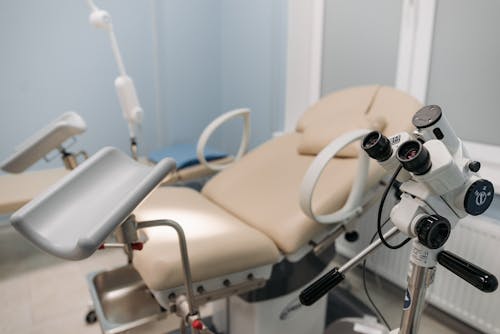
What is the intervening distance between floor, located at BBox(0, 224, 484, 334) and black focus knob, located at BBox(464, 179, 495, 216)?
119 centimetres

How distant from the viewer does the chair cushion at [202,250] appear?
111 centimetres

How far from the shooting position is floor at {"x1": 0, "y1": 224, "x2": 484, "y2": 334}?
5.83ft

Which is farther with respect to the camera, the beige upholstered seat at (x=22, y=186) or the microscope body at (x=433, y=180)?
the beige upholstered seat at (x=22, y=186)

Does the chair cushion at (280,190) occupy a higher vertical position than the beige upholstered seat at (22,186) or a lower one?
higher

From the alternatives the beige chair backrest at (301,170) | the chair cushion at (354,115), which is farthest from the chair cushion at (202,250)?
the chair cushion at (354,115)

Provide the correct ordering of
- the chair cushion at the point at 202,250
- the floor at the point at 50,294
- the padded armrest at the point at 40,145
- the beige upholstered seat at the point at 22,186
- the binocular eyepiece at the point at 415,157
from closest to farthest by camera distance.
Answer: the binocular eyepiece at the point at 415,157 < the chair cushion at the point at 202,250 < the padded armrest at the point at 40,145 < the floor at the point at 50,294 < the beige upholstered seat at the point at 22,186

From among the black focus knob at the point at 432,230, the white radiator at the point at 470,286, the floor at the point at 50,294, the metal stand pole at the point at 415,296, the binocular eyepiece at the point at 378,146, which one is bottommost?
the floor at the point at 50,294

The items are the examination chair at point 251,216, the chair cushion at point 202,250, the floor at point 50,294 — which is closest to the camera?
the examination chair at point 251,216

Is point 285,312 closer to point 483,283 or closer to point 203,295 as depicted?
point 203,295

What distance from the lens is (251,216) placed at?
1518mm

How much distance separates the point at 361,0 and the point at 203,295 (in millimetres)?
1664

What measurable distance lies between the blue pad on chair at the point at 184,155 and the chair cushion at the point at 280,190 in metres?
0.68

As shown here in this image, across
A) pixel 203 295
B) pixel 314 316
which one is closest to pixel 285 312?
pixel 314 316

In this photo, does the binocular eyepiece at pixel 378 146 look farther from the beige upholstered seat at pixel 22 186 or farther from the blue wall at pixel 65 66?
the blue wall at pixel 65 66
